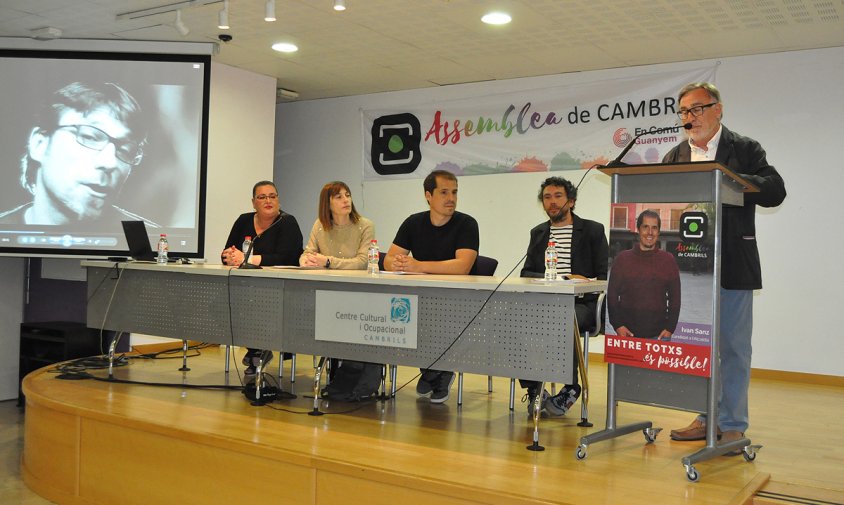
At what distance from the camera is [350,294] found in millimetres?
3332

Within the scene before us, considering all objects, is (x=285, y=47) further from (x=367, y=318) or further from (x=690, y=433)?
(x=690, y=433)

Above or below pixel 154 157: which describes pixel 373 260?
below

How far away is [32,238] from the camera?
5754 mm

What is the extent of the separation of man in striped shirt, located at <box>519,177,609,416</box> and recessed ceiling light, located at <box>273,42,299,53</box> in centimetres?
293

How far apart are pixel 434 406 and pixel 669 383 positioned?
1.33 meters

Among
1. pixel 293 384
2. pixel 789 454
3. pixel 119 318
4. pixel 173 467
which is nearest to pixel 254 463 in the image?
pixel 173 467

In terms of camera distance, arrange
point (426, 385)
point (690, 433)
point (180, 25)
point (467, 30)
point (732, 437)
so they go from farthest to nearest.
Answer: point (467, 30)
point (180, 25)
point (426, 385)
point (690, 433)
point (732, 437)

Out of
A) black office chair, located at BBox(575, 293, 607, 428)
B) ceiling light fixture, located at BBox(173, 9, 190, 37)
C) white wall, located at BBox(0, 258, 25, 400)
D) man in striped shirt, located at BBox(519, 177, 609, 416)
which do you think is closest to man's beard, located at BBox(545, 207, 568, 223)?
man in striped shirt, located at BBox(519, 177, 609, 416)

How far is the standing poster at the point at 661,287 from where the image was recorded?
2635 millimetres

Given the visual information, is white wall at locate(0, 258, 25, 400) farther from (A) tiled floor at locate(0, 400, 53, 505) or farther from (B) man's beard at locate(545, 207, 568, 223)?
(B) man's beard at locate(545, 207, 568, 223)

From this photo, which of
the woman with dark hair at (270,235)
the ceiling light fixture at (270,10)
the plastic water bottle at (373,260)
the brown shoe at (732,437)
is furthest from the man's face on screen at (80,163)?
the brown shoe at (732,437)

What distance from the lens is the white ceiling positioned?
15.9ft

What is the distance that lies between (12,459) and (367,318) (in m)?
2.24

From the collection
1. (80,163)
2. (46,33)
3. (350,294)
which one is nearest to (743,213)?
(350,294)
